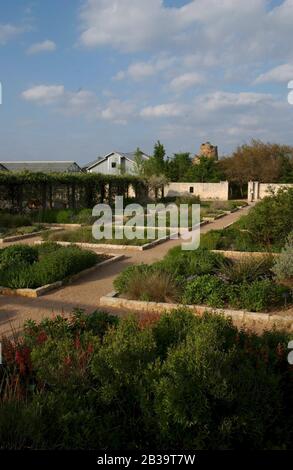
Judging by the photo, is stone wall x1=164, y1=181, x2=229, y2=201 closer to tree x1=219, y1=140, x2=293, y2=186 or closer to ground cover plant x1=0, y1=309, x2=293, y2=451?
tree x1=219, y1=140, x2=293, y2=186

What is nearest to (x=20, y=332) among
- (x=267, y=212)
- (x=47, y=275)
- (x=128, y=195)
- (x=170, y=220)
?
(x=47, y=275)

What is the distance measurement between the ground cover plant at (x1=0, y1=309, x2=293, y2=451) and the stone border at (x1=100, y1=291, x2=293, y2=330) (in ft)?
5.95

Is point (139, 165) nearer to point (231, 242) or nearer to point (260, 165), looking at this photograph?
point (260, 165)

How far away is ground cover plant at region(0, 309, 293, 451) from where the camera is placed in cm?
274

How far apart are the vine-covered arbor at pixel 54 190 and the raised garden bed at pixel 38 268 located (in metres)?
10.5

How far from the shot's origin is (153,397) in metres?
3.05

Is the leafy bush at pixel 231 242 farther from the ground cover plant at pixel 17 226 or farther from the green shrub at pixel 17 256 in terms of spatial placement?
the ground cover plant at pixel 17 226

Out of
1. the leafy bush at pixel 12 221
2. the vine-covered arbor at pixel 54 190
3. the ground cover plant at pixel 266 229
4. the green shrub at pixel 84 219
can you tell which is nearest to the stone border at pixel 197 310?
the ground cover plant at pixel 266 229

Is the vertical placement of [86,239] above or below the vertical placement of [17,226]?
below

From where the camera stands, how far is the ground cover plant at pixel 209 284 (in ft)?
21.0

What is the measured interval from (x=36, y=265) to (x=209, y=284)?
11.6ft

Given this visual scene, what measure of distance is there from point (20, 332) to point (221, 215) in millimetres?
18575

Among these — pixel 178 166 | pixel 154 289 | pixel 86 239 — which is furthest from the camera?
pixel 178 166

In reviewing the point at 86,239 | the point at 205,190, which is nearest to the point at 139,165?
the point at 205,190
